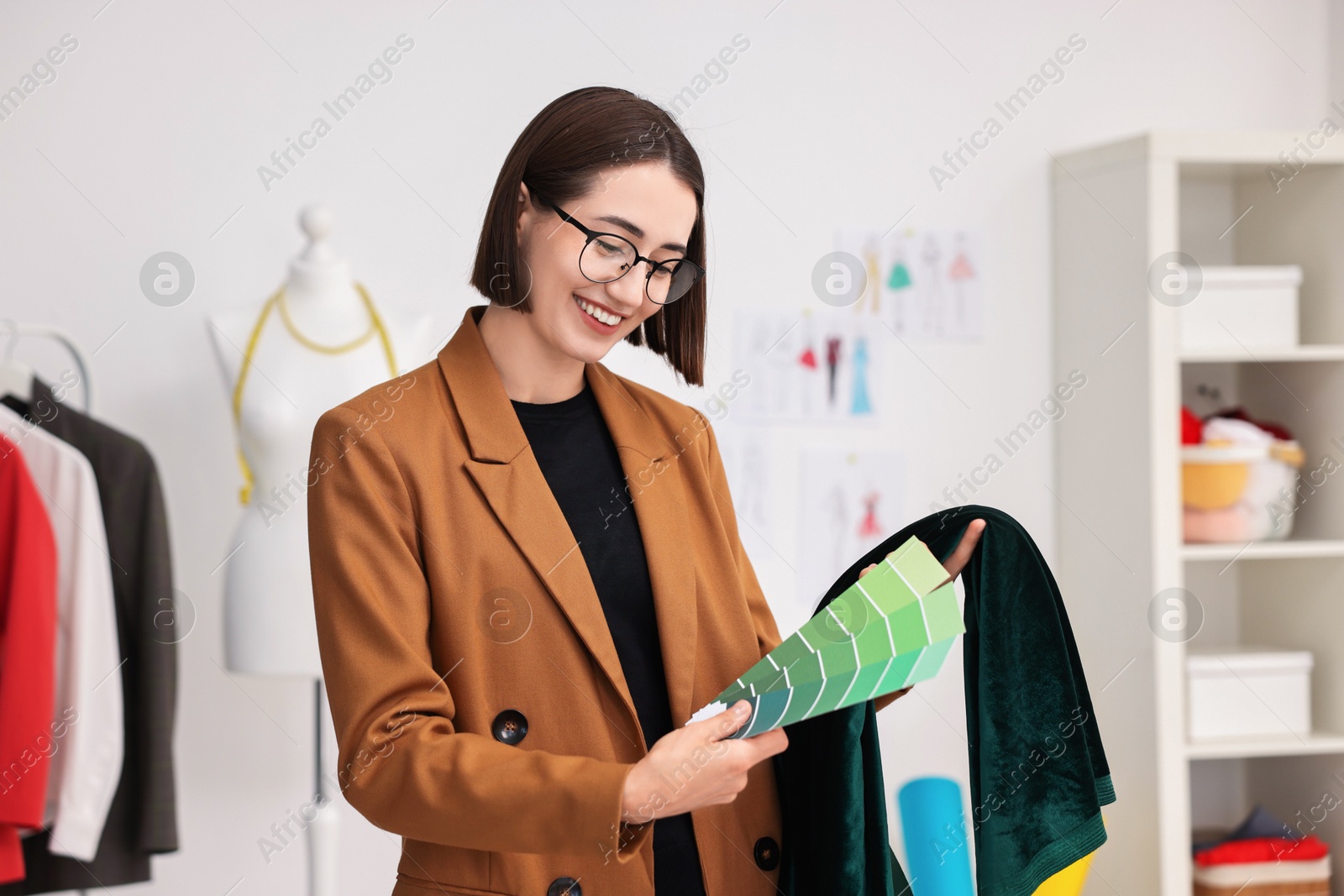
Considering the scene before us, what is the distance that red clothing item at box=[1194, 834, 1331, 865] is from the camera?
2850 mm

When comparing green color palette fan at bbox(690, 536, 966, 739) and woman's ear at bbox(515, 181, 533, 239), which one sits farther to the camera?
woman's ear at bbox(515, 181, 533, 239)

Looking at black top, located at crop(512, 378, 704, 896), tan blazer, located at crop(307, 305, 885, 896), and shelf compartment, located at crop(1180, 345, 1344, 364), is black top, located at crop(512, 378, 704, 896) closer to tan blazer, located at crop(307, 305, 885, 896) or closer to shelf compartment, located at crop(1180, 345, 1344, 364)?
tan blazer, located at crop(307, 305, 885, 896)

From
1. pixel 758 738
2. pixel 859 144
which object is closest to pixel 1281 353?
pixel 859 144

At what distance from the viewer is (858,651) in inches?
43.7

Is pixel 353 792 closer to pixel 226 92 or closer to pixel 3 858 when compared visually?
pixel 3 858

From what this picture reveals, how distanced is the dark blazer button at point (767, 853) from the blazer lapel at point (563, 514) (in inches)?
8.1

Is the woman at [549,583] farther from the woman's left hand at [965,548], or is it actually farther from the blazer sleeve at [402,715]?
the woman's left hand at [965,548]

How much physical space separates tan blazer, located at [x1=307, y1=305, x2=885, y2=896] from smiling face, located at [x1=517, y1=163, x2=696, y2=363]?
0.37 feet

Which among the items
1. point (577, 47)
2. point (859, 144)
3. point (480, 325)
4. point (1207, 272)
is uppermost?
point (577, 47)

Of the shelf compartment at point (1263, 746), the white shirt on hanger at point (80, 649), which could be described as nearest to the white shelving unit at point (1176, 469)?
the shelf compartment at point (1263, 746)

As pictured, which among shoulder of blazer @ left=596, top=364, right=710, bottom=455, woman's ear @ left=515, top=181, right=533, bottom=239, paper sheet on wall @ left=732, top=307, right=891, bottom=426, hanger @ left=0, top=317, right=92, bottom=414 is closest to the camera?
woman's ear @ left=515, top=181, right=533, bottom=239

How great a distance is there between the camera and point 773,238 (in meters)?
3.10

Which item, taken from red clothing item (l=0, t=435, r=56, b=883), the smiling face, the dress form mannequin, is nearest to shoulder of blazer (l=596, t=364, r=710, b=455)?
the smiling face

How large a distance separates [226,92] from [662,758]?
95.8 inches
